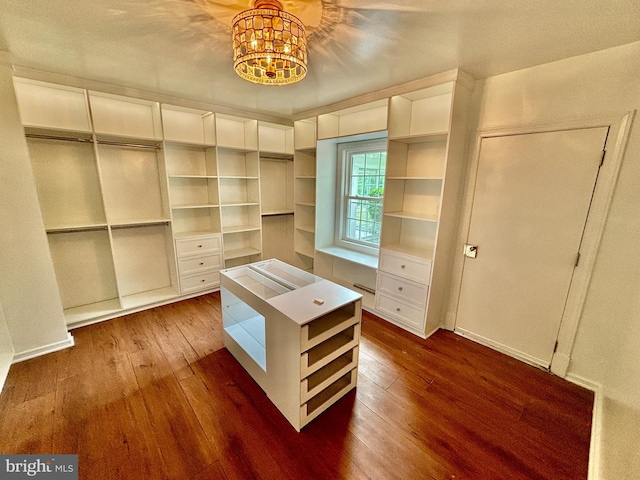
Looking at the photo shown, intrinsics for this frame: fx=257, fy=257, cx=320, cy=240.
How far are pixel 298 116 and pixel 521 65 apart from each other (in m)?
2.55

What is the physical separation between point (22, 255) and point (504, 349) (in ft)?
13.7

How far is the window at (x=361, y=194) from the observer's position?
3.22 metres

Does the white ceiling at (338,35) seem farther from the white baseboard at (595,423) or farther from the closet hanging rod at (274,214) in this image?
the white baseboard at (595,423)

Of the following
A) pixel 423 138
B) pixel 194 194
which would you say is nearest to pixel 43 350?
pixel 194 194

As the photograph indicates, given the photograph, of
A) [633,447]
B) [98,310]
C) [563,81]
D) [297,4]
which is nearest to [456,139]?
[563,81]

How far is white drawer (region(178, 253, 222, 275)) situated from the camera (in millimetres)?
3189

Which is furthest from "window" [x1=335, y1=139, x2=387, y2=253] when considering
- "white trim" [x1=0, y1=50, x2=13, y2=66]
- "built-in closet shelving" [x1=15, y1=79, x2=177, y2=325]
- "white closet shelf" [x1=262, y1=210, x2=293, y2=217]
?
"white trim" [x1=0, y1=50, x2=13, y2=66]

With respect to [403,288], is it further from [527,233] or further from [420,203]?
[527,233]

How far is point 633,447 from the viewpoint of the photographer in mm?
1132

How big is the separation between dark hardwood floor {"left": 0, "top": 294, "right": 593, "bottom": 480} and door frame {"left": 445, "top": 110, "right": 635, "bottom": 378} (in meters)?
0.35

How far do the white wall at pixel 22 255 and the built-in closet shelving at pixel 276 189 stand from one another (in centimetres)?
227

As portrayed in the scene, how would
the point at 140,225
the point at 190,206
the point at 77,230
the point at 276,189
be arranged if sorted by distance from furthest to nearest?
1. the point at 276,189
2. the point at 190,206
3. the point at 140,225
4. the point at 77,230

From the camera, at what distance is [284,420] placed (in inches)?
65.6

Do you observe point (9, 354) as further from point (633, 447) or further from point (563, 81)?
point (563, 81)
